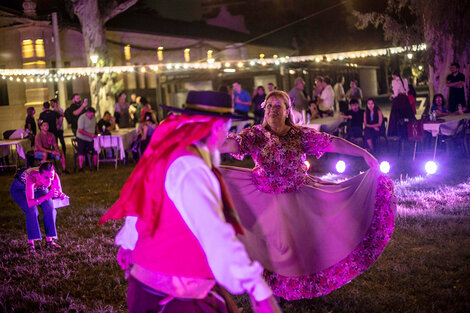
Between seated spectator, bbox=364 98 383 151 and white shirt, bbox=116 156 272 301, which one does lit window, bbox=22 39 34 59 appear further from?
white shirt, bbox=116 156 272 301

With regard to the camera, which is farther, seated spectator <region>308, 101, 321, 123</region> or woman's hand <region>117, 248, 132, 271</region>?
seated spectator <region>308, 101, 321, 123</region>

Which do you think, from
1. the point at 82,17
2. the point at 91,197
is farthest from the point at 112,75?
the point at 91,197

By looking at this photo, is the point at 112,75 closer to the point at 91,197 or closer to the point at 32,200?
the point at 91,197

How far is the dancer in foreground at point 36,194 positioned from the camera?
743cm

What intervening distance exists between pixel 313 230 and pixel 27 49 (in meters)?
28.8

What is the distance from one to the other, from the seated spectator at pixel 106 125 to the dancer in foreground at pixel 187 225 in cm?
1318

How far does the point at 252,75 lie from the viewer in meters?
30.8

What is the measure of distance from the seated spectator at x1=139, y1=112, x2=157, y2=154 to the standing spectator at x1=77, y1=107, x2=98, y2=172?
1.35 metres

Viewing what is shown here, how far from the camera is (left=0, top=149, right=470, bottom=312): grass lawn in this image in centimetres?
521

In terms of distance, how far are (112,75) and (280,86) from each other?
9.87 m

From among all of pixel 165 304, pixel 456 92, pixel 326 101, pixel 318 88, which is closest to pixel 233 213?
pixel 165 304

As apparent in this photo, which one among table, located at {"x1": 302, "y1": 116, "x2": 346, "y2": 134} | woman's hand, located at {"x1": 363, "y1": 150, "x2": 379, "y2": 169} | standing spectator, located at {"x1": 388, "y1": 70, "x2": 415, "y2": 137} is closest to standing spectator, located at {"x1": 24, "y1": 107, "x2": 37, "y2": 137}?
table, located at {"x1": 302, "y1": 116, "x2": 346, "y2": 134}

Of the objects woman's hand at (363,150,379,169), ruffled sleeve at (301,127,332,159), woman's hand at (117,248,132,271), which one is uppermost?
ruffled sleeve at (301,127,332,159)

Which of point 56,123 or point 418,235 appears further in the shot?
point 56,123
